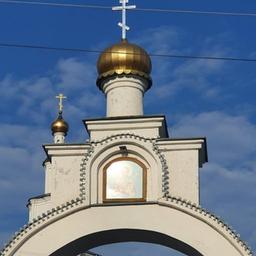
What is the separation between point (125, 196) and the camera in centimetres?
1521

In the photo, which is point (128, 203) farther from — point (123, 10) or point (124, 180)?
point (123, 10)

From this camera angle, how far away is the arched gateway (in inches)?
585

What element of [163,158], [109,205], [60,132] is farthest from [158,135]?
[60,132]

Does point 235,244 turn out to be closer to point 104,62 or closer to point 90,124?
point 90,124

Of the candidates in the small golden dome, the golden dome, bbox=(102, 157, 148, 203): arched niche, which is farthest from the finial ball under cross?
the small golden dome

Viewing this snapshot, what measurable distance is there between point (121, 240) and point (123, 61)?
356cm

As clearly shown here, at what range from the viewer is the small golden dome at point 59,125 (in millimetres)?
28688

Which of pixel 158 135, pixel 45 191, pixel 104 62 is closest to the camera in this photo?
pixel 158 135

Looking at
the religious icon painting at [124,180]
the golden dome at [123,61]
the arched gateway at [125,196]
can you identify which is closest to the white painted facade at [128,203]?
the arched gateway at [125,196]

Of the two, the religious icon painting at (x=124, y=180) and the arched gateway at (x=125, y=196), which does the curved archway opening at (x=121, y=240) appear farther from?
the religious icon painting at (x=124, y=180)

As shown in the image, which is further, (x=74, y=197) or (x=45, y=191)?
(x=45, y=191)

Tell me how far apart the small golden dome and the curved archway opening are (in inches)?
514

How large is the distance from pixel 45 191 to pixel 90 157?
1340 cm

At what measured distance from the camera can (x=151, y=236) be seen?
1532 cm
